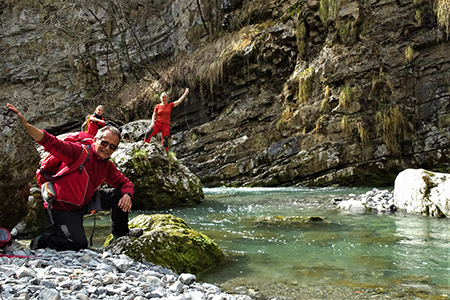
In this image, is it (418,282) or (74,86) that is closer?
(418,282)

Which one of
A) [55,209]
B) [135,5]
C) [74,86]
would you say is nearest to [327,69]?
[55,209]

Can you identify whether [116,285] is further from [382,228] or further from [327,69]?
[327,69]

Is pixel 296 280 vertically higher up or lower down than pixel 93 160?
lower down

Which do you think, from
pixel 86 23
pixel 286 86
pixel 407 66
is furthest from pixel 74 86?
pixel 407 66

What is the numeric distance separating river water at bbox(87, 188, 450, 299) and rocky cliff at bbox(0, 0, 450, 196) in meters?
5.75

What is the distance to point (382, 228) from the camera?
510 centimetres

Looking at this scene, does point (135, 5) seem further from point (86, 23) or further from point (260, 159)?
point (260, 159)

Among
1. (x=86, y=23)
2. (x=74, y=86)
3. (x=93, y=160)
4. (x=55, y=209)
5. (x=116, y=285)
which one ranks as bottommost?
(x=116, y=285)

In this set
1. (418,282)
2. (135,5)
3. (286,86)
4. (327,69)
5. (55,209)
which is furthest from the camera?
(135,5)

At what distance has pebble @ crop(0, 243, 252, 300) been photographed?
2.16 meters

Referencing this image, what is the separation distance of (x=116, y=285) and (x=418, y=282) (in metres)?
2.69

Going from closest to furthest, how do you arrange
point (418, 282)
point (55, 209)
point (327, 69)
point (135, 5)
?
point (418, 282)
point (55, 209)
point (327, 69)
point (135, 5)

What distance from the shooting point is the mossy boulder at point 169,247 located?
136 inches

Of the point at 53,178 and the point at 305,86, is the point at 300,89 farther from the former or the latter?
the point at 53,178
